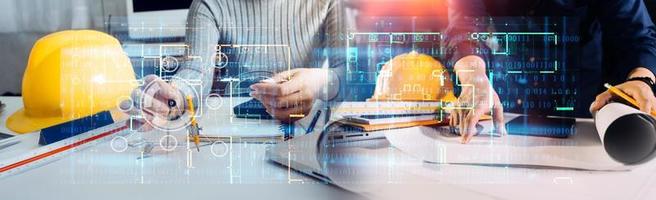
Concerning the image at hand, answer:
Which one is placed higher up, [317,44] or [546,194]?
[317,44]

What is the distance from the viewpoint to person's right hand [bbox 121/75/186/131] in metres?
0.75

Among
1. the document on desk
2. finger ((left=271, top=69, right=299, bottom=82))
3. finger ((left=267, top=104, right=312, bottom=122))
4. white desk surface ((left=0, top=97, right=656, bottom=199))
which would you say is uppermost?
finger ((left=271, top=69, right=299, bottom=82))

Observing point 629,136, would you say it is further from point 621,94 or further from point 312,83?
point 312,83

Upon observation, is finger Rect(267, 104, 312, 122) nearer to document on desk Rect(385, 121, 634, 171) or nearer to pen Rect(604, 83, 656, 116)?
document on desk Rect(385, 121, 634, 171)

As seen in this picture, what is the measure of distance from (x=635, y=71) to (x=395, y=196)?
39 centimetres

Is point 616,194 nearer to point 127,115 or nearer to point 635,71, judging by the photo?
point 635,71

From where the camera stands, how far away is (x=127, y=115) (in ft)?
2.50

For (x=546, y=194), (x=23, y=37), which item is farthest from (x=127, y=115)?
(x=546, y=194)

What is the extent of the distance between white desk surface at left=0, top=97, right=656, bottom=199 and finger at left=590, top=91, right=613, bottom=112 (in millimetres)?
97

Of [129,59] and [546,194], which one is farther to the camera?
[129,59]

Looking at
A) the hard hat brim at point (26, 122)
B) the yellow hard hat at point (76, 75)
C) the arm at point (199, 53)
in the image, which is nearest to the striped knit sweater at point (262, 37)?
the arm at point (199, 53)

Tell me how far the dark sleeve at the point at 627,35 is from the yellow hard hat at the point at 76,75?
683 millimetres

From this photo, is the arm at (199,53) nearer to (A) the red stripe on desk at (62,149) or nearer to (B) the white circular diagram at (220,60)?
(B) the white circular diagram at (220,60)

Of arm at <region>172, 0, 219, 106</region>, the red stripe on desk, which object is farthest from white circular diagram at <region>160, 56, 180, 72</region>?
the red stripe on desk
